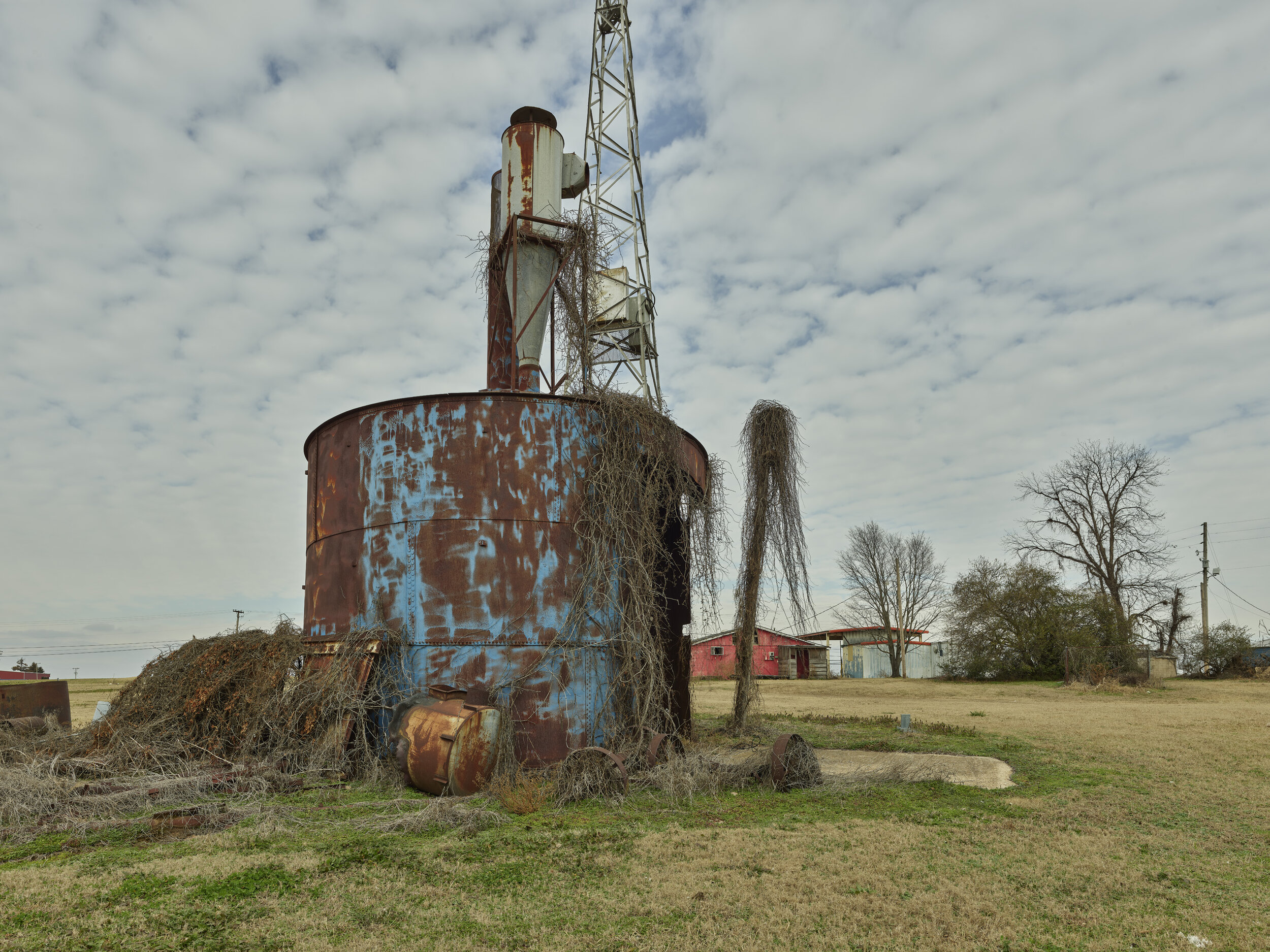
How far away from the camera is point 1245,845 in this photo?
5.38 meters

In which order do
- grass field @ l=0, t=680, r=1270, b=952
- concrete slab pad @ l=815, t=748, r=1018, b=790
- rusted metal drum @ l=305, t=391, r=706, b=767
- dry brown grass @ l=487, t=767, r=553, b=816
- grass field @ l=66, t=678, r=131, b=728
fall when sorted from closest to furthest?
1. grass field @ l=0, t=680, r=1270, b=952
2. dry brown grass @ l=487, t=767, r=553, b=816
3. concrete slab pad @ l=815, t=748, r=1018, b=790
4. rusted metal drum @ l=305, t=391, r=706, b=767
5. grass field @ l=66, t=678, r=131, b=728

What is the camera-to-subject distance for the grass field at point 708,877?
3.71 metres

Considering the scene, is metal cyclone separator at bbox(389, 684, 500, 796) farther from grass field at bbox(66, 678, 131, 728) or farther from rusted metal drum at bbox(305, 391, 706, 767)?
grass field at bbox(66, 678, 131, 728)

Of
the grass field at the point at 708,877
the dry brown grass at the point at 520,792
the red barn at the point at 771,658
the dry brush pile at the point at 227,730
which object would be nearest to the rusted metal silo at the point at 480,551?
the dry brush pile at the point at 227,730

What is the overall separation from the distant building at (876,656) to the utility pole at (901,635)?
16.9 inches

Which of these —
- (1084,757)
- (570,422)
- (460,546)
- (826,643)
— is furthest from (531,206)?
(826,643)

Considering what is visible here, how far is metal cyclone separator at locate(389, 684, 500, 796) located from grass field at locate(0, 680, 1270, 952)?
604 millimetres

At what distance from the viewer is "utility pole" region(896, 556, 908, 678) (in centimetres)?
4369

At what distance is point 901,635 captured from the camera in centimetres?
4444

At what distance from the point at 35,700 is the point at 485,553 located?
8274 millimetres

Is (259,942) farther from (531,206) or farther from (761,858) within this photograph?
(531,206)

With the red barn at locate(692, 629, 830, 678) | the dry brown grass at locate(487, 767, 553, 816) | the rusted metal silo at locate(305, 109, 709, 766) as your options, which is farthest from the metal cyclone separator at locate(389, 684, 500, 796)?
the red barn at locate(692, 629, 830, 678)

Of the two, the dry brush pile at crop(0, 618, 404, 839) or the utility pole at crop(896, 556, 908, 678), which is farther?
the utility pole at crop(896, 556, 908, 678)

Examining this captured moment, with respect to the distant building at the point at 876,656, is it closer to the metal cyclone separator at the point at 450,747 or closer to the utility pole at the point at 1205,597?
the utility pole at the point at 1205,597
